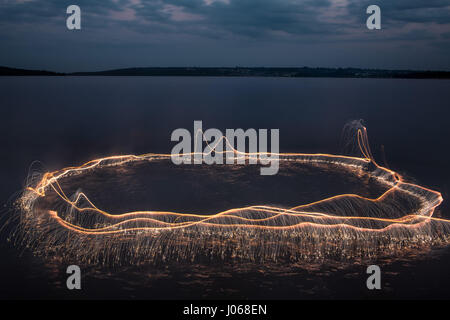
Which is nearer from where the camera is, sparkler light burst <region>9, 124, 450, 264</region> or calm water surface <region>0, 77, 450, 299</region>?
calm water surface <region>0, 77, 450, 299</region>

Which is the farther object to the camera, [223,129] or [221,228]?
[223,129]

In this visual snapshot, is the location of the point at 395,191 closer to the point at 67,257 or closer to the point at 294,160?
the point at 294,160

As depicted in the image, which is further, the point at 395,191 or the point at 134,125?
the point at 134,125

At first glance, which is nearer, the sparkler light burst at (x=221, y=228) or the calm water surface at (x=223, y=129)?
the calm water surface at (x=223, y=129)

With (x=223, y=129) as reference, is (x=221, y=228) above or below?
below

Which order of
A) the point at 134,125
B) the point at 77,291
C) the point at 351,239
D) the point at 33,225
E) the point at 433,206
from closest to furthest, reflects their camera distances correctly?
the point at 77,291
the point at 351,239
the point at 33,225
the point at 433,206
the point at 134,125

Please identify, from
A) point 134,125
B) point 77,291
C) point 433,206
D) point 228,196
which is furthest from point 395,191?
point 134,125

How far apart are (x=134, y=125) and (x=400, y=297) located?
132 ft
